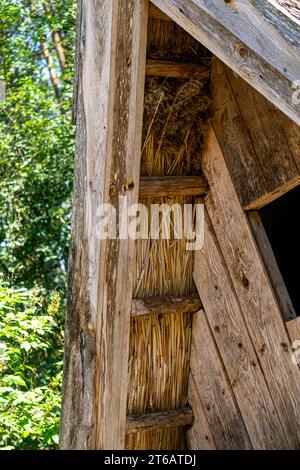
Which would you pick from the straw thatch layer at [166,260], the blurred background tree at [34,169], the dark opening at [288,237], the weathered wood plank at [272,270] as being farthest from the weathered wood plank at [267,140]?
the blurred background tree at [34,169]

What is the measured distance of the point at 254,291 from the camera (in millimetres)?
3801

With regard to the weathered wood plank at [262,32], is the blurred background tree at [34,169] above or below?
above

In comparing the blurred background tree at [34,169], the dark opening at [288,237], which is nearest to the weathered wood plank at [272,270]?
the dark opening at [288,237]

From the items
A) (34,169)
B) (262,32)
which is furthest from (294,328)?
(34,169)

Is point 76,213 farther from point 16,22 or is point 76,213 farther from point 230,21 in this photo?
point 16,22

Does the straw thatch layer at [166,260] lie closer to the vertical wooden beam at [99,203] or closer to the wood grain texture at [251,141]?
the wood grain texture at [251,141]

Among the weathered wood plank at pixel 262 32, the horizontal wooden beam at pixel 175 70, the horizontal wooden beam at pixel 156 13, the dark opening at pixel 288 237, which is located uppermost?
the horizontal wooden beam at pixel 156 13

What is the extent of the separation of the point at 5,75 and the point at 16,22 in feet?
1.80

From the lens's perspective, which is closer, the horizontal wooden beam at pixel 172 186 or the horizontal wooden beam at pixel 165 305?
the horizontal wooden beam at pixel 172 186

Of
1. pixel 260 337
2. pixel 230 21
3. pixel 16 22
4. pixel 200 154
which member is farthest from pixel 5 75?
pixel 230 21

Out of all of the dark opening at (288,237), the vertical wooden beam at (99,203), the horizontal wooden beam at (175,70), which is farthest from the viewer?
the dark opening at (288,237)

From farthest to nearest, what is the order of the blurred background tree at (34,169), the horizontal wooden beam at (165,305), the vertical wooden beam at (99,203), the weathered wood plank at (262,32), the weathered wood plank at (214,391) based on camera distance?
the blurred background tree at (34,169), the weathered wood plank at (214,391), the horizontal wooden beam at (165,305), the vertical wooden beam at (99,203), the weathered wood plank at (262,32)

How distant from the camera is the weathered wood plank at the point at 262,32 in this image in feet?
8.04
